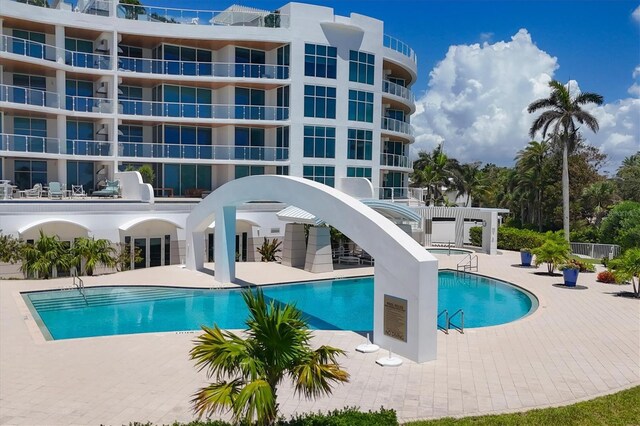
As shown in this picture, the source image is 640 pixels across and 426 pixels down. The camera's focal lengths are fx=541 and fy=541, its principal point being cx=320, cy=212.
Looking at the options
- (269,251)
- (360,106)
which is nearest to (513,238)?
(360,106)

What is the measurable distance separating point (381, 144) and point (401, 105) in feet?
14.3

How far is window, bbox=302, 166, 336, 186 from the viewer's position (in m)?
37.8

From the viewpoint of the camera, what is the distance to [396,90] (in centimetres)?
4203

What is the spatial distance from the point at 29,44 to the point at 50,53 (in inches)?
55.0

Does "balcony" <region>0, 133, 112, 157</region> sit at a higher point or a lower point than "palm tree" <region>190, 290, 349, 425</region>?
higher

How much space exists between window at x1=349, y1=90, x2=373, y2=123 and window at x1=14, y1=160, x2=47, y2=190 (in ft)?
68.0

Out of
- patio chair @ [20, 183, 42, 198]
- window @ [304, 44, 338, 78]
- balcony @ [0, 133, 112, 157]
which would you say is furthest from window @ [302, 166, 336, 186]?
patio chair @ [20, 183, 42, 198]

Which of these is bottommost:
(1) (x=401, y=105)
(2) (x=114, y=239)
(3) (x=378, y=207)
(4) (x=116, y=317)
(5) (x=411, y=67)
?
(4) (x=116, y=317)

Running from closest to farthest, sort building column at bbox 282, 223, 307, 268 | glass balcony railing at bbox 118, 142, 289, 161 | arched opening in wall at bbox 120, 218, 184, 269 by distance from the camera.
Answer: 1. arched opening in wall at bbox 120, 218, 184, 269
2. building column at bbox 282, 223, 307, 268
3. glass balcony railing at bbox 118, 142, 289, 161

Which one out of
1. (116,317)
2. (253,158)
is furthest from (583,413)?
(253,158)

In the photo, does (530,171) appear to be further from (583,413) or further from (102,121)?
(583,413)

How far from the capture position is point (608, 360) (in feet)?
45.9

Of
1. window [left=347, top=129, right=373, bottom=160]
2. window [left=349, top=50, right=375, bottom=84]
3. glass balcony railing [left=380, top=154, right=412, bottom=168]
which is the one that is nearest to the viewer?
window [left=349, top=50, right=375, bottom=84]

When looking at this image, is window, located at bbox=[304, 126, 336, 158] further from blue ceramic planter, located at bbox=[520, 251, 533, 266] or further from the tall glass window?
the tall glass window
